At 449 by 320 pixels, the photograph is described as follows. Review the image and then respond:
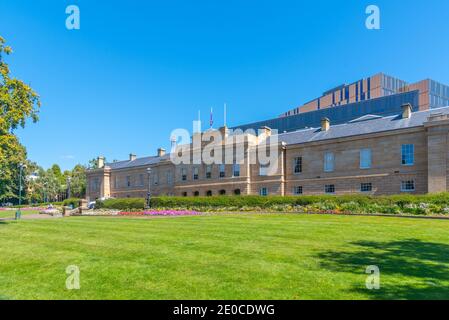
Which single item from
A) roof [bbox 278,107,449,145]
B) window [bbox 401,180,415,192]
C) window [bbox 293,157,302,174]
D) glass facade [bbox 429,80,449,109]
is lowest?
window [bbox 401,180,415,192]

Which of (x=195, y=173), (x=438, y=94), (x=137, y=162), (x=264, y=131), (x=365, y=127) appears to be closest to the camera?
(x=365, y=127)

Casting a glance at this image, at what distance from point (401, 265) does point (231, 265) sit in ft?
14.5

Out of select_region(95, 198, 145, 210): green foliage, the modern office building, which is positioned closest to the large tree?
select_region(95, 198, 145, 210): green foliage

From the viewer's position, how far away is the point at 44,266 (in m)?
8.97

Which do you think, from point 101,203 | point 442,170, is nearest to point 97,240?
point 442,170

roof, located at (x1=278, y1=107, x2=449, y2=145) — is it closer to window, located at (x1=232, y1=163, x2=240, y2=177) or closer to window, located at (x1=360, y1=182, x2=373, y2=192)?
window, located at (x1=360, y1=182, x2=373, y2=192)

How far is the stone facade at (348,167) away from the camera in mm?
30328

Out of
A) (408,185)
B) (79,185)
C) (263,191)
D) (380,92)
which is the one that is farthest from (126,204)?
(380,92)

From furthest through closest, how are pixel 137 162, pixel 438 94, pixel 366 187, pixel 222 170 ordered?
pixel 438 94 < pixel 137 162 < pixel 222 170 < pixel 366 187

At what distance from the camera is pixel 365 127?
36688 mm

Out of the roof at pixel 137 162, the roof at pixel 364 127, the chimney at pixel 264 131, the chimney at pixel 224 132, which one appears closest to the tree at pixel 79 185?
the roof at pixel 137 162

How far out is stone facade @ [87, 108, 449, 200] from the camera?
3033 centimetres

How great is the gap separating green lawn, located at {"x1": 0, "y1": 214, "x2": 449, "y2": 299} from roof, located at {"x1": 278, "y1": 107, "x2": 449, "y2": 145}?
23.5 m

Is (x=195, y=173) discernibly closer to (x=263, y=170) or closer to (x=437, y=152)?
(x=263, y=170)
